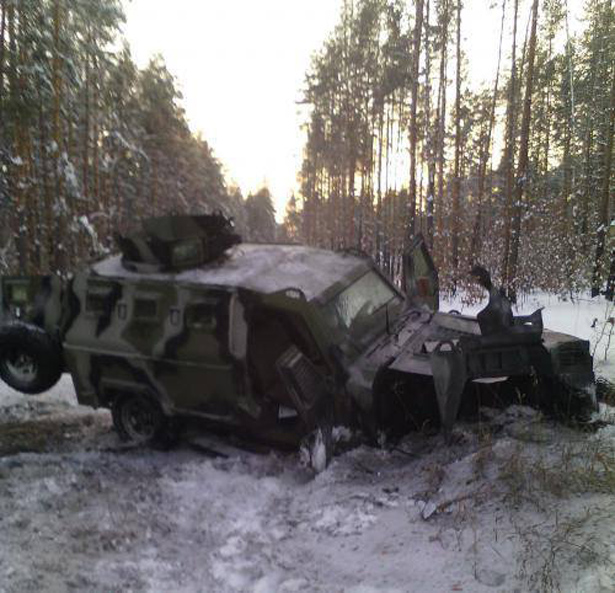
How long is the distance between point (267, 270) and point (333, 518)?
2360 millimetres

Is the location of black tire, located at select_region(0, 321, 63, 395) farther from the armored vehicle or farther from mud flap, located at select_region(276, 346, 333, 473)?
mud flap, located at select_region(276, 346, 333, 473)

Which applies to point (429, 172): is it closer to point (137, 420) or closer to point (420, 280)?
point (420, 280)

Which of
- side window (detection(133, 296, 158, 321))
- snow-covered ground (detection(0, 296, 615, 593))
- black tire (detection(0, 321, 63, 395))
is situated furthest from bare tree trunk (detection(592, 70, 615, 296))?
black tire (detection(0, 321, 63, 395))

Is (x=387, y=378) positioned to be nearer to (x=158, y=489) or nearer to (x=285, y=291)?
(x=285, y=291)

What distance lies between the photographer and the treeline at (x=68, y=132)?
37.4ft

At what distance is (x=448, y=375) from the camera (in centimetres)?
402

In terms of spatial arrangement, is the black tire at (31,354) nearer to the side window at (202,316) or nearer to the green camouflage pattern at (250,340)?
the green camouflage pattern at (250,340)

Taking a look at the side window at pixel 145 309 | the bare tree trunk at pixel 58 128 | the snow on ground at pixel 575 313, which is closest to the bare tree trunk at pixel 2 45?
the bare tree trunk at pixel 58 128

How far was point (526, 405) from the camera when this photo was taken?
4734 millimetres

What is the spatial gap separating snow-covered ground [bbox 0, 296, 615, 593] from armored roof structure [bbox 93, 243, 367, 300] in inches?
64.1

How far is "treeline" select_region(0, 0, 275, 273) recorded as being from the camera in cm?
1139

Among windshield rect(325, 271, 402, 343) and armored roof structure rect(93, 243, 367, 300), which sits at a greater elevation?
armored roof structure rect(93, 243, 367, 300)

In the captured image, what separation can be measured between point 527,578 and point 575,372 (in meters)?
2.12

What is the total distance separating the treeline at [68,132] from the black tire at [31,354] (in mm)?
2443
